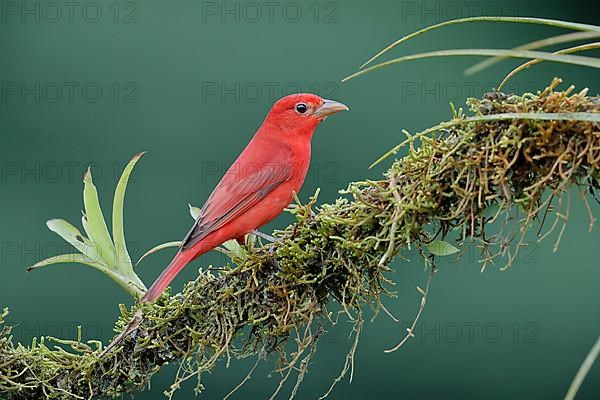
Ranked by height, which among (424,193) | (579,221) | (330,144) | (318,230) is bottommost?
(579,221)

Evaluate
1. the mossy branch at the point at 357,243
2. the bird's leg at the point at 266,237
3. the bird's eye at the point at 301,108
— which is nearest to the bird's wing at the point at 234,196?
the bird's leg at the point at 266,237

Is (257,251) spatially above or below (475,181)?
below

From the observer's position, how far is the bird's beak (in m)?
2.78

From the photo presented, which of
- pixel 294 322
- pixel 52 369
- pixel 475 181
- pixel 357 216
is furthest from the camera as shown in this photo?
pixel 52 369

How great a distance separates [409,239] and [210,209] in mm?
926

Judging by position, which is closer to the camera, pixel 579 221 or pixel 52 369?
pixel 52 369

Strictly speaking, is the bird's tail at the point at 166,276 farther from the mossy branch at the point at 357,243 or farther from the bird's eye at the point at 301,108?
the bird's eye at the point at 301,108

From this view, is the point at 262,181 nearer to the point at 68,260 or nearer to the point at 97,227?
the point at 97,227

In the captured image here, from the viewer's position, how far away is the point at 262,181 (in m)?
2.61

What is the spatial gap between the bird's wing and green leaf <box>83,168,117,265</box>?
0.75 feet

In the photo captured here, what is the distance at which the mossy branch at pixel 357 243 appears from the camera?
1.58m

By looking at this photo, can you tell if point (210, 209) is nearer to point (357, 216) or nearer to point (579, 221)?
point (357, 216)

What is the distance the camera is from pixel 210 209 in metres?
2.51

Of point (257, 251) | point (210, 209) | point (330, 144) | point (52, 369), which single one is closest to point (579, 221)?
point (330, 144)
